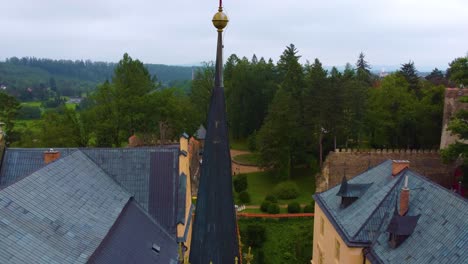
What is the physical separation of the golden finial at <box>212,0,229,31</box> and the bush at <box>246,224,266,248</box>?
22869mm

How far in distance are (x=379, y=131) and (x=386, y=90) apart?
14.1ft

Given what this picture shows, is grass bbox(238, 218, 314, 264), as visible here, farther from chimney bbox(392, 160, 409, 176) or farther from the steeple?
the steeple

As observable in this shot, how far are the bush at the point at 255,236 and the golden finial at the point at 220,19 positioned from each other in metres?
22.9

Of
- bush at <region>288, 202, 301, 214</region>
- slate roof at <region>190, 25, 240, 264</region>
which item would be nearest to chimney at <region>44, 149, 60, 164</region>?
slate roof at <region>190, 25, 240, 264</region>

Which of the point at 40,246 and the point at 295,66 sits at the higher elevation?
the point at 295,66

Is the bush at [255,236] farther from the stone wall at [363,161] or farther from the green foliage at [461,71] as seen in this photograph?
the green foliage at [461,71]

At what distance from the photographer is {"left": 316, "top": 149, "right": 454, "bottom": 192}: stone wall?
37.7 m

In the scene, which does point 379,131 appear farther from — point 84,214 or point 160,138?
point 84,214

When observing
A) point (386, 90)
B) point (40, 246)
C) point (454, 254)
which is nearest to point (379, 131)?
point (386, 90)

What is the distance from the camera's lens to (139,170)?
2036 cm

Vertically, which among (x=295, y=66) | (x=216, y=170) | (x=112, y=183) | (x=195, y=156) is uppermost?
(x=295, y=66)

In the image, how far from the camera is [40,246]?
10.8m

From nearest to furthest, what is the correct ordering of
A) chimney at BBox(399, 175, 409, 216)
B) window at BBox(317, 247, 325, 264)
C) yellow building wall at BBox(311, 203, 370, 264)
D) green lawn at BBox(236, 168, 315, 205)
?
chimney at BBox(399, 175, 409, 216) < yellow building wall at BBox(311, 203, 370, 264) < window at BBox(317, 247, 325, 264) < green lawn at BBox(236, 168, 315, 205)

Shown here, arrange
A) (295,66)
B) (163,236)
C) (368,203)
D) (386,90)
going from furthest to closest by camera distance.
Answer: (295,66) < (386,90) < (368,203) < (163,236)
